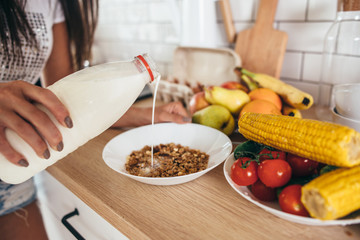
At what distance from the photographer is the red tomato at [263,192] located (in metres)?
0.44

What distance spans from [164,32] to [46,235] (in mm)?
1042

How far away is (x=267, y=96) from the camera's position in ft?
2.49

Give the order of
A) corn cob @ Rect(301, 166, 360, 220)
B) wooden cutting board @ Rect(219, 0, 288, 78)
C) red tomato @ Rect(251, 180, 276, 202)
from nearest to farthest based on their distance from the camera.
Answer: corn cob @ Rect(301, 166, 360, 220) < red tomato @ Rect(251, 180, 276, 202) < wooden cutting board @ Rect(219, 0, 288, 78)

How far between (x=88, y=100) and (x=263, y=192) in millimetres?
334

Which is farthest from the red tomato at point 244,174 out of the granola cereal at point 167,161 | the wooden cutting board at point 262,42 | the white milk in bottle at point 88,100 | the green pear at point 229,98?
the wooden cutting board at point 262,42

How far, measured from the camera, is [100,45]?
1929mm

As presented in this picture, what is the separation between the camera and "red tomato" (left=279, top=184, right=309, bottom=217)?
391 mm

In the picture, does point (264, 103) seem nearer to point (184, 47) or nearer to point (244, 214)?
point (244, 214)

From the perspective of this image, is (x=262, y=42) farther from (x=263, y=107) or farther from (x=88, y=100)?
(x=88, y=100)

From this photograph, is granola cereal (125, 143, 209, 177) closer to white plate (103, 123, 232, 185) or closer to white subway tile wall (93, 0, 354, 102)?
white plate (103, 123, 232, 185)

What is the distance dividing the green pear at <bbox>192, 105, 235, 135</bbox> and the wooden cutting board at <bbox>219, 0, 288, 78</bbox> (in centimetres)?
31

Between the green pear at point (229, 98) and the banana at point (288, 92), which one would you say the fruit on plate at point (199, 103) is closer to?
the green pear at point (229, 98)

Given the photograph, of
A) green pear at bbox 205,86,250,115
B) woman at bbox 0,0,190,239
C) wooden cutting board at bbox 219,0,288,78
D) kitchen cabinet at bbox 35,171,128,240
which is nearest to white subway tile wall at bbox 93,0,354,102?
wooden cutting board at bbox 219,0,288,78

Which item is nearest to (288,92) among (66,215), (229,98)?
(229,98)
